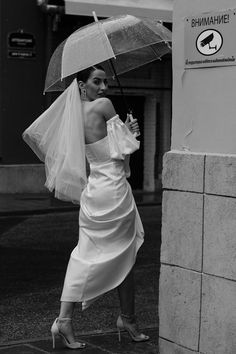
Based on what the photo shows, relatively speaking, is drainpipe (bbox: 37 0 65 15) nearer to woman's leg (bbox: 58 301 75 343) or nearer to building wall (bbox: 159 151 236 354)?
woman's leg (bbox: 58 301 75 343)

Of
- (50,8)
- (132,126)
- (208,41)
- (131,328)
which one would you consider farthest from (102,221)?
(50,8)

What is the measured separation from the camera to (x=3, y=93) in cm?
1912

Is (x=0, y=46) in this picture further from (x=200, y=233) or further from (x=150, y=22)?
(x=200, y=233)

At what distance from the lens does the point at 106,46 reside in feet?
20.6

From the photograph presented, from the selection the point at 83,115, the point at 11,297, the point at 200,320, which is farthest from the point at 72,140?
the point at 11,297

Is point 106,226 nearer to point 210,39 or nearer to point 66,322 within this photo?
point 66,322

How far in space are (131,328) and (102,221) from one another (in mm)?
834

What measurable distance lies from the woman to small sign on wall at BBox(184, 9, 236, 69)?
1.10 meters

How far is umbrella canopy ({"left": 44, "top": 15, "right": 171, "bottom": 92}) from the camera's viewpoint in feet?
20.6

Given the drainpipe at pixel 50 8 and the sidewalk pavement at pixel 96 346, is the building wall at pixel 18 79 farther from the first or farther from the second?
the sidewalk pavement at pixel 96 346

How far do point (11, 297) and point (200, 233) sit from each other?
350 cm

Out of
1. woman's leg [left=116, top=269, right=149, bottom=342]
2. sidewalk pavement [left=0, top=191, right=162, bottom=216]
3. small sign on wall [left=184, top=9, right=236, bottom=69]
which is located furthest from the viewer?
sidewalk pavement [left=0, top=191, right=162, bottom=216]

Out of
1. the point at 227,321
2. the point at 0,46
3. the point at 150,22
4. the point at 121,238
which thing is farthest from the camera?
the point at 0,46

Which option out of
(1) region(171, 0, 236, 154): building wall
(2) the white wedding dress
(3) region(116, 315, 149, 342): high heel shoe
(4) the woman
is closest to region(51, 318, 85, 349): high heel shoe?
(4) the woman
